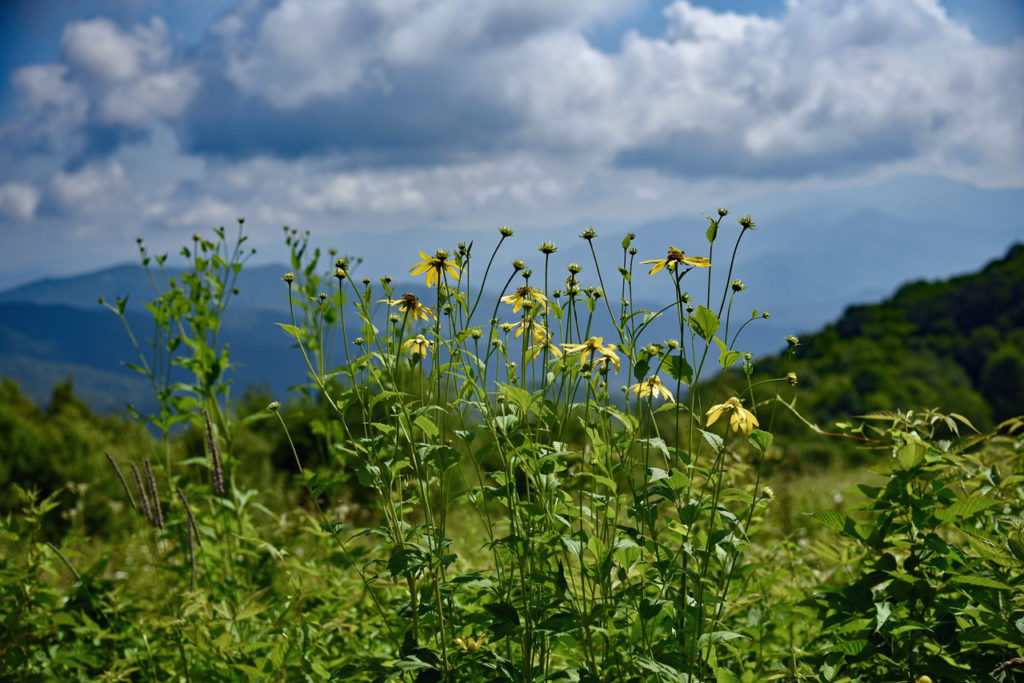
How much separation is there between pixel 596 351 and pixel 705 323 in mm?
258

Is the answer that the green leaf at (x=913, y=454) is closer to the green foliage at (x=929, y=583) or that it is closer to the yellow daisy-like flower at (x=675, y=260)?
the green foliage at (x=929, y=583)

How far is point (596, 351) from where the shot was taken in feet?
4.76

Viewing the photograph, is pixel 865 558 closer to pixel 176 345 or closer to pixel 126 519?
pixel 176 345

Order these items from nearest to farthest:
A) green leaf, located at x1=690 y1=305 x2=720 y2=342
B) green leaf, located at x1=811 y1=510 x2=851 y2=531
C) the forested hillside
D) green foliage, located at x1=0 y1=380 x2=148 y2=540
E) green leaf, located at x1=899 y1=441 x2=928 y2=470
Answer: green leaf, located at x1=690 y1=305 x2=720 y2=342 → green leaf, located at x1=899 y1=441 x2=928 y2=470 → green leaf, located at x1=811 y1=510 x2=851 y2=531 → green foliage, located at x1=0 y1=380 x2=148 y2=540 → the forested hillside

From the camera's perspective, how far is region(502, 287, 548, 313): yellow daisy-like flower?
1.45 meters

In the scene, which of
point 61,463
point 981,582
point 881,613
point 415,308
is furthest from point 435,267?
point 61,463

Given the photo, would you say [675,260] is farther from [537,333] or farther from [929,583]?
[929,583]

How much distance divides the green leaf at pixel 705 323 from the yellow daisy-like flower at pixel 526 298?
320 mm

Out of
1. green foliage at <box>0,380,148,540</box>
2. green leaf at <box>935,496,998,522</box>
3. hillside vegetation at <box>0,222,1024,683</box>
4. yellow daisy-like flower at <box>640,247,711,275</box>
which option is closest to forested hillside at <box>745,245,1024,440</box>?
green foliage at <box>0,380,148,540</box>

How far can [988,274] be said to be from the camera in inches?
727

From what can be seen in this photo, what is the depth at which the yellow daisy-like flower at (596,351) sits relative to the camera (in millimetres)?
1379

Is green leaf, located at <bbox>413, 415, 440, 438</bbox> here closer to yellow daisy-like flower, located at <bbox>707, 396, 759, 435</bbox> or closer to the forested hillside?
yellow daisy-like flower, located at <bbox>707, 396, 759, 435</bbox>

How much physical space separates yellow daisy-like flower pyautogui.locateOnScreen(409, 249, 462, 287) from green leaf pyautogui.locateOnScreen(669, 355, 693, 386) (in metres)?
0.48

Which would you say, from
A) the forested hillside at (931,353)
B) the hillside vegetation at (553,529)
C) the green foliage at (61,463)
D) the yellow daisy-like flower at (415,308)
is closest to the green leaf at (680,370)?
the hillside vegetation at (553,529)
